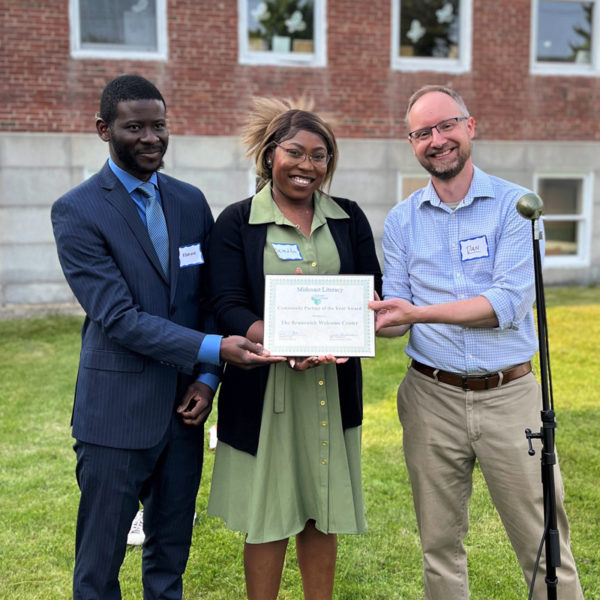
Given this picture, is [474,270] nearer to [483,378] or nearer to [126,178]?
[483,378]

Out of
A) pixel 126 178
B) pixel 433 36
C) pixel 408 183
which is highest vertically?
pixel 433 36

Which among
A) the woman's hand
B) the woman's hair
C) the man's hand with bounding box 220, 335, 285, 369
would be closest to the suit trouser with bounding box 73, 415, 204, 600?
the man's hand with bounding box 220, 335, 285, 369

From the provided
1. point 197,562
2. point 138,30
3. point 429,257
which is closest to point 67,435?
point 197,562

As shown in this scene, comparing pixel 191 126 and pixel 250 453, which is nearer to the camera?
pixel 250 453

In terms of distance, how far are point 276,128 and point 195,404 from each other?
46.5 inches

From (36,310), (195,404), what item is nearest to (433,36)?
(36,310)

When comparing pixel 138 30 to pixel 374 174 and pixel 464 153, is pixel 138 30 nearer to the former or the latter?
pixel 374 174

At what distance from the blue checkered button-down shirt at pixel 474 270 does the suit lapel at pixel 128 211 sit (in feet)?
3.24

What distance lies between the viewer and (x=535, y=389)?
2895 mm

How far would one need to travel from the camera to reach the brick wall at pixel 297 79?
10.1 m

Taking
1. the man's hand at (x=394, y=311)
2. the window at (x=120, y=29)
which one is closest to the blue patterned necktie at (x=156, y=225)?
the man's hand at (x=394, y=311)

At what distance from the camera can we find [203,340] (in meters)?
2.69

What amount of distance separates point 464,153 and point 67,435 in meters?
4.34

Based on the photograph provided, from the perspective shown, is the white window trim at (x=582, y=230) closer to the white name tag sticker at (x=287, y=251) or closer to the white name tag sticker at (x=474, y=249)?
the white name tag sticker at (x=474, y=249)
